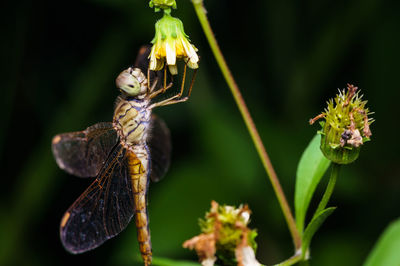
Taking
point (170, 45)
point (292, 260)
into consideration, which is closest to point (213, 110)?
point (170, 45)

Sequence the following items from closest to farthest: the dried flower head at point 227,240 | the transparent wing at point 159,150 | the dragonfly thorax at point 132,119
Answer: the dried flower head at point 227,240, the dragonfly thorax at point 132,119, the transparent wing at point 159,150

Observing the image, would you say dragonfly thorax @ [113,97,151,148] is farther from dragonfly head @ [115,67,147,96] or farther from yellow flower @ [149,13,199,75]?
yellow flower @ [149,13,199,75]

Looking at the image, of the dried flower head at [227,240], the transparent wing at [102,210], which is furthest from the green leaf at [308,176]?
the transparent wing at [102,210]

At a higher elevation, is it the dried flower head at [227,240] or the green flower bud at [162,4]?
the green flower bud at [162,4]

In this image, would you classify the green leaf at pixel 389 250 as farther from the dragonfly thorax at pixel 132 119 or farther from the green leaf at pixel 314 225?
the dragonfly thorax at pixel 132 119

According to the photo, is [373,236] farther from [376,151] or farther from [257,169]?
[257,169]

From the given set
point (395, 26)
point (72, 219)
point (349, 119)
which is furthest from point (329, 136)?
point (395, 26)
